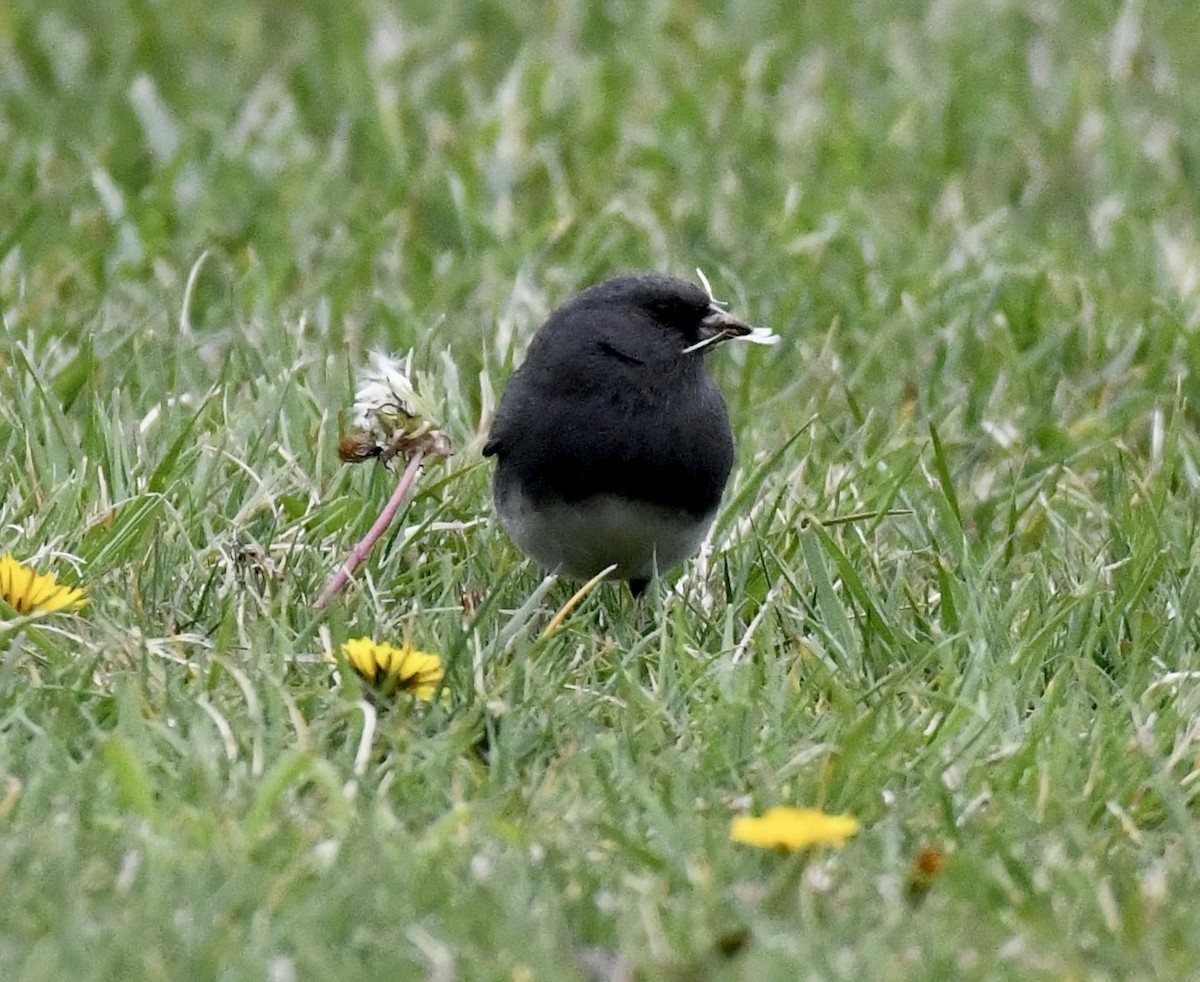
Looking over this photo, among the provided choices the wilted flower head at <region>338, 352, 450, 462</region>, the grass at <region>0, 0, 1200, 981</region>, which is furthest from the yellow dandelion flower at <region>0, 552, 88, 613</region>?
the wilted flower head at <region>338, 352, 450, 462</region>

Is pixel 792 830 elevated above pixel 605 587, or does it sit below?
above

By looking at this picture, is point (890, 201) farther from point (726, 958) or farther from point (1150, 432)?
point (726, 958)

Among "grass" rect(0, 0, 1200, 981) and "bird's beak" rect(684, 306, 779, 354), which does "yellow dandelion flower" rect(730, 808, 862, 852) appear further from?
"bird's beak" rect(684, 306, 779, 354)

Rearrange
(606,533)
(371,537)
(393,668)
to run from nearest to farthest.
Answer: (393,668) → (371,537) → (606,533)

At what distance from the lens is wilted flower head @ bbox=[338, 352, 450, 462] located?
145 inches

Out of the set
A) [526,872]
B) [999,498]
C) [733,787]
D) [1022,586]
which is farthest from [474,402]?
[526,872]

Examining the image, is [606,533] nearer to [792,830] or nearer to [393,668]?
[393,668]

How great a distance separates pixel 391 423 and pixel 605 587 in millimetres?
561

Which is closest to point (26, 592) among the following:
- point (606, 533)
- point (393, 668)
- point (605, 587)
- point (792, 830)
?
point (393, 668)

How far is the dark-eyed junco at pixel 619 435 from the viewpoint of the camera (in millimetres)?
3814

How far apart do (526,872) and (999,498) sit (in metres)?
1.93

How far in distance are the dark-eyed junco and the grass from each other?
0.13 metres

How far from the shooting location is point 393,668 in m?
3.23

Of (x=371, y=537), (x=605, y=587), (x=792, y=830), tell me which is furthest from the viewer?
(x=605, y=587)
